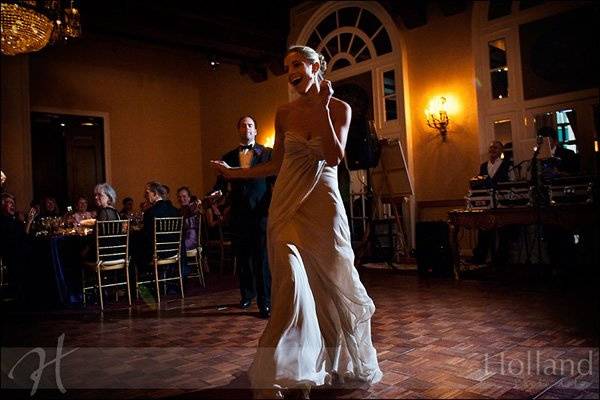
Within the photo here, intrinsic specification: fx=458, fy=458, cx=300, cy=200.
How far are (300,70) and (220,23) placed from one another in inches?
277

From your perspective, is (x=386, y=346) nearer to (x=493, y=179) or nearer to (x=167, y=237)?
(x=167, y=237)

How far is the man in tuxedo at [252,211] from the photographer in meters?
3.83

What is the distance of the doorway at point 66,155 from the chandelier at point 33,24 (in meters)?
4.65

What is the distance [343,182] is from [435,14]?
3354 millimetres

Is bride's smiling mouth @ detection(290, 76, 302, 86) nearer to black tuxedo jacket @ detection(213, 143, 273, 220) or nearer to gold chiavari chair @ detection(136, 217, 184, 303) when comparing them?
black tuxedo jacket @ detection(213, 143, 273, 220)

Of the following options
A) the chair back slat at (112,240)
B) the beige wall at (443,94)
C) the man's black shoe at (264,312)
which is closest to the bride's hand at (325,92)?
the man's black shoe at (264,312)

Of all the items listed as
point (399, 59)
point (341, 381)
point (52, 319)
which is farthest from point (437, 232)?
point (52, 319)

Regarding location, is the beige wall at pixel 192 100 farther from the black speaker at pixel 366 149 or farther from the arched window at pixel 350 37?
the black speaker at pixel 366 149

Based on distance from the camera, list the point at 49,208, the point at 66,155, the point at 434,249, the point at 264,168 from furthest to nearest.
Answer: the point at 66,155 → the point at 49,208 → the point at 434,249 → the point at 264,168

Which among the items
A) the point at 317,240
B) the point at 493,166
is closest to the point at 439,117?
the point at 493,166

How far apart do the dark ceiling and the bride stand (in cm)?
597

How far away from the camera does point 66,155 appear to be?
9.55 m

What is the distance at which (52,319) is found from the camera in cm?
420

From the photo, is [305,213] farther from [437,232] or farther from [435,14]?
[435,14]
